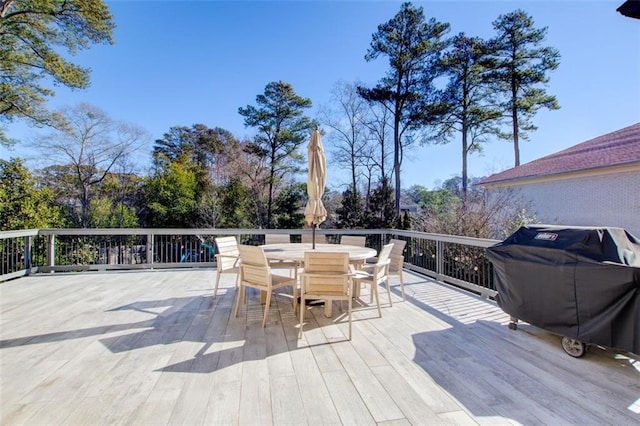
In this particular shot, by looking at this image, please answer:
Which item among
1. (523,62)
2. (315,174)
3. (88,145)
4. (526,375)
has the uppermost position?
(523,62)

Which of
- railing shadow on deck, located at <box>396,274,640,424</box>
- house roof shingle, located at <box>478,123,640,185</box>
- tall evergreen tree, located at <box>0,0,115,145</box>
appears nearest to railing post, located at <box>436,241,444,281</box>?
railing shadow on deck, located at <box>396,274,640,424</box>

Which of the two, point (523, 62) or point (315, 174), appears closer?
point (315, 174)

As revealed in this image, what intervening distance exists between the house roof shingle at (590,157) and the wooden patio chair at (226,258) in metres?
9.30

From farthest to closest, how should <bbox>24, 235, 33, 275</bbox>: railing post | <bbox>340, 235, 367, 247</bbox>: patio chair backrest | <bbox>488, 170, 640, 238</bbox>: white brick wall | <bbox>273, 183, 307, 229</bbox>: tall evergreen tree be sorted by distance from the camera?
<bbox>273, 183, 307, 229</bbox>: tall evergreen tree, <bbox>488, 170, 640, 238</bbox>: white brick wall, <bbox>24, 235, 33, 275</bbox>: railing post, <bbox>340, 235, 367, 247</bbox>: patio chair backrest

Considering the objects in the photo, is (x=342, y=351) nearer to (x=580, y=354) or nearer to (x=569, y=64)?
(x=580, y=354)

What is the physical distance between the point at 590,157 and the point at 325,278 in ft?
33.1

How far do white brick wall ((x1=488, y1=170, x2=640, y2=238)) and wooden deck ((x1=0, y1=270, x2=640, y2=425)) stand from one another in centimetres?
667

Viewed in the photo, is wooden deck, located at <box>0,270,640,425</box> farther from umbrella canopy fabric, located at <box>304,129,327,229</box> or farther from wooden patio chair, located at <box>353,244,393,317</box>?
umbrella canopy fabric, located at <box>304,129,327,229</box>

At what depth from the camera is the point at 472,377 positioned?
7.25 ft

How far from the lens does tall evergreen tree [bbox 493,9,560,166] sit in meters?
13.5

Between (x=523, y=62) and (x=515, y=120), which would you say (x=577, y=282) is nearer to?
(x=515, y=120)

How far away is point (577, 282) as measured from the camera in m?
2.42

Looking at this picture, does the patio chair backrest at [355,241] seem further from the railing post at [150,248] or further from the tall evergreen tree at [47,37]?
the tall evergreen tree at [47,37]

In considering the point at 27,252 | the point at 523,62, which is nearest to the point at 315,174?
the point at 27,252
